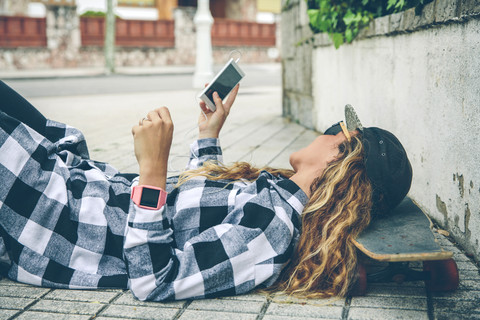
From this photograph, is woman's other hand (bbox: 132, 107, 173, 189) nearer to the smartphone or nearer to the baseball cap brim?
the smartphone

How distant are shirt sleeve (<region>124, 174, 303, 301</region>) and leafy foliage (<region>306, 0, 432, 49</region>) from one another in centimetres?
218

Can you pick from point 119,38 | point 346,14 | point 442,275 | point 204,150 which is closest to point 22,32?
point 119,38

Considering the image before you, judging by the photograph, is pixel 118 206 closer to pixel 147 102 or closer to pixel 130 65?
pixel 147 102

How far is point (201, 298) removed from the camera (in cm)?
219

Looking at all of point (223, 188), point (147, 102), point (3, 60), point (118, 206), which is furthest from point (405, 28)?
point (3, 60)

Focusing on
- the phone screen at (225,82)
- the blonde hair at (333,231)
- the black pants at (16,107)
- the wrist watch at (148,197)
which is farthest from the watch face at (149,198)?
the black pants at (16,107)

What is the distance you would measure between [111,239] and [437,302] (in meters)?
1.31

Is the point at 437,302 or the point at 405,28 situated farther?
the point at 405,28

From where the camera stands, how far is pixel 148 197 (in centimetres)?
203

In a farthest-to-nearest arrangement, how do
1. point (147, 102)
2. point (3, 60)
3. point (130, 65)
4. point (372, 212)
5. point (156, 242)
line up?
point (130, 65)
point (3, 60)
point (147, 102)
point (372, 212)
point (156, 242)

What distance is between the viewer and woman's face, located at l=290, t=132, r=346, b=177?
2332mm

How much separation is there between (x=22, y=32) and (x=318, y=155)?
95.6 ft

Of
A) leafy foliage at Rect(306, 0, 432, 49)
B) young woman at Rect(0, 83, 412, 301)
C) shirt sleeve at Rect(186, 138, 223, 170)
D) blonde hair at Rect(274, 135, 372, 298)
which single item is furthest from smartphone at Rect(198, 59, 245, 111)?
leafy foliage at Rect(306, 0, 432, 49)

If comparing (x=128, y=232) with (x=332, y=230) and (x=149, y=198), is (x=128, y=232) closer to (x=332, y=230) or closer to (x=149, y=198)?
(x=149, y=198)
